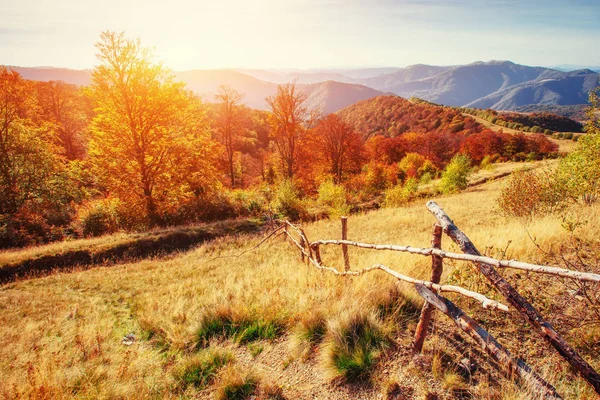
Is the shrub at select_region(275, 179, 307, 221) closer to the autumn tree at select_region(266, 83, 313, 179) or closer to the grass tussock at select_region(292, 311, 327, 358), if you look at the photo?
the autumn tree at select_region(266, 83, 313, 179)

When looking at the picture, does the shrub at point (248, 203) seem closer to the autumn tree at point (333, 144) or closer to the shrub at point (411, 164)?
the autumn tree at point (333, 144)

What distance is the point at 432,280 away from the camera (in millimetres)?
3279

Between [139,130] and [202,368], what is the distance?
50.2 ft

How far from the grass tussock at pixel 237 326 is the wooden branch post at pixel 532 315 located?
3.03m

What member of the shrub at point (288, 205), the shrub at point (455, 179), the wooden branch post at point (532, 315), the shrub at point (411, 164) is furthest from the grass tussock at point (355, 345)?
the shrub at point (411, 164)

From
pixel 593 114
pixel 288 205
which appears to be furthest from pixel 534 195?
pixel 288 205

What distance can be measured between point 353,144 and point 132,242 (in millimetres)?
29180

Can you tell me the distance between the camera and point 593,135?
34.5 feet

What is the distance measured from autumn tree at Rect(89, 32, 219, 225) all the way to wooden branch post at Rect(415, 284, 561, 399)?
1683 cm

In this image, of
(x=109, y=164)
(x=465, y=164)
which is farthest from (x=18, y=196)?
(x=465, y=164)

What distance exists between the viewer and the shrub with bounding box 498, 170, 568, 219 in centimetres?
1018

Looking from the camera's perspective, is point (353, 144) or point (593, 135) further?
point (353, 144)

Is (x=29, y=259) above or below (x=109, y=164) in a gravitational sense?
below

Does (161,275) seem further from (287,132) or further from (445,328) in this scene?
(287,132)
